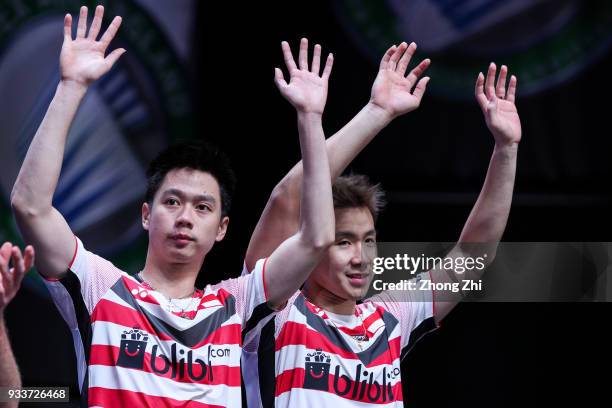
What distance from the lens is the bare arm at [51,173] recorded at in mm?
2340

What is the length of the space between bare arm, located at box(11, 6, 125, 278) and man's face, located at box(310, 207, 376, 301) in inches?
33.4

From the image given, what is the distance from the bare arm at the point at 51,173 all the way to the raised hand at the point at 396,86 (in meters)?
0.88

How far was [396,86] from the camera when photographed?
2959 mm

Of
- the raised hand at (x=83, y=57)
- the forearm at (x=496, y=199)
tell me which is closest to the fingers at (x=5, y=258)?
the raised hand at (x=83, y=57)

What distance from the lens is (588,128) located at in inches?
178

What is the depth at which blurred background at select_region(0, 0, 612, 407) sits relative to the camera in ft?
14.4

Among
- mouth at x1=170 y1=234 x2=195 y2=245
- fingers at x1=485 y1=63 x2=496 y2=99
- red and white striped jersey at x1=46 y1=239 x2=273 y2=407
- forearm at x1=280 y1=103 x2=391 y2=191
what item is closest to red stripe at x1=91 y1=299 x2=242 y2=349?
red and white striped jersey at x1=46 y1=239 x2=273 y2=407

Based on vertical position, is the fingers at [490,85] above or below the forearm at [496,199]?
above

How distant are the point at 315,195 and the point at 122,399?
76 centimetres

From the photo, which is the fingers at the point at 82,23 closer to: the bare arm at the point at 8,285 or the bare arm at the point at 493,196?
the bare arm at the point at 8,285

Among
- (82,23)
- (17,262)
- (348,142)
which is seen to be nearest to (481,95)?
(348,142)

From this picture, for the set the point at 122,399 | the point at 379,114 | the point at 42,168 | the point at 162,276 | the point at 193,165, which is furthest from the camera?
the point at 379,114

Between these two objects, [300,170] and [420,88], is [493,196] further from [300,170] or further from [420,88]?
[300,170]

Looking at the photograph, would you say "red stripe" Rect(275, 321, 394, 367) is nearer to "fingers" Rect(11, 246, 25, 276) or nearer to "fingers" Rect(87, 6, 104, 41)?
"fingers" Rect(11, 246, 25, 276)
